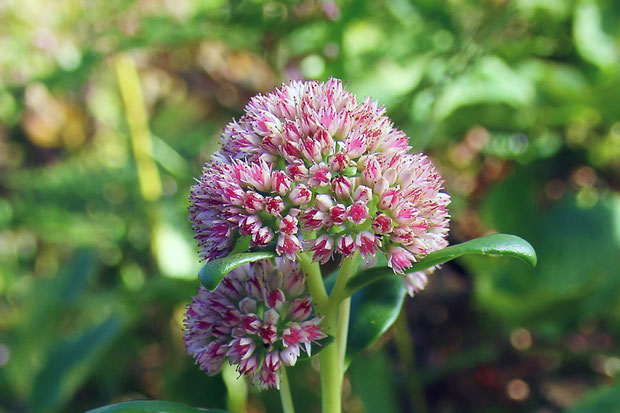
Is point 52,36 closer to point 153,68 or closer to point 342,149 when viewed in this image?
point 153,68

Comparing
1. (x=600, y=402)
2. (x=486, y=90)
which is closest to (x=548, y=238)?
(x=486, y=90)

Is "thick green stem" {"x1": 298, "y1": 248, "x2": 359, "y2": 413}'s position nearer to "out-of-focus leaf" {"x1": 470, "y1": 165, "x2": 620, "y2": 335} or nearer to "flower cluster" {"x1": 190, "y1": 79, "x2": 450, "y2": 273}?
"flower cluster" {"x1": 190, "y1": 79, "x2": 450, "y2": 273}

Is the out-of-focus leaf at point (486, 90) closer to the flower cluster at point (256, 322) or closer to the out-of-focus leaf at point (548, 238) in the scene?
the out-of-focus leaf at point (548, 238)

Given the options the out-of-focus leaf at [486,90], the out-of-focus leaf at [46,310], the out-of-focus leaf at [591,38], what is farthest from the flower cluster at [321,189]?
the out-of-focus leaf at [591,38]

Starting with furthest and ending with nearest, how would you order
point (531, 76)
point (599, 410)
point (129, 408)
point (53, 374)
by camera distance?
point (531, 76) → point (53, 374) → point (599, 410) → point (129, 408)

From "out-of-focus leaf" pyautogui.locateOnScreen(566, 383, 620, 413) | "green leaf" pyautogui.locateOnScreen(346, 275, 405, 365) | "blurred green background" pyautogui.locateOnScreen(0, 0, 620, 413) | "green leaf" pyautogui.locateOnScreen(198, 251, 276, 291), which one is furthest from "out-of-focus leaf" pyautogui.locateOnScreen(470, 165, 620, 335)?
"green leaf" pyautogui.locateOnScreen(198, 251, 276, 291)

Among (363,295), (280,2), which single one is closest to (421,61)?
(280,2)

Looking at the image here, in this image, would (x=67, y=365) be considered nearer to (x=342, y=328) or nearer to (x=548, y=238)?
(x=342, y=328)
